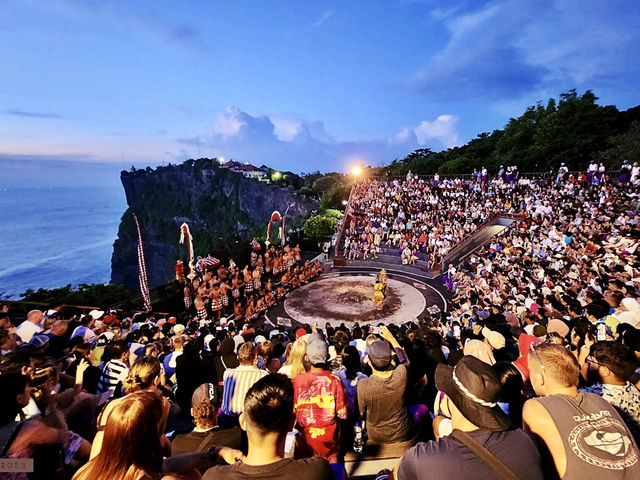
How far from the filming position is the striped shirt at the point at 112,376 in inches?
193

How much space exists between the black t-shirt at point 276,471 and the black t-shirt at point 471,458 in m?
0.58

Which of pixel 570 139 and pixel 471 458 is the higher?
pixel 570 139

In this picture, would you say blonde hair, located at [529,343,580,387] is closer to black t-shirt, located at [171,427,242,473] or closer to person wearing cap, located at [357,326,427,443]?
person wearing cap, located at [357,326,427,443]

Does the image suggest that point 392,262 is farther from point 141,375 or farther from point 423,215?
point 141,375

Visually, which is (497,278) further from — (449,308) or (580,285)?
(580,285)

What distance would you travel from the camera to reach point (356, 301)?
737 inches

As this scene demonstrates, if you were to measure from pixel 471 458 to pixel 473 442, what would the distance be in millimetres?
91

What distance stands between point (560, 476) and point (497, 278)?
15259mm

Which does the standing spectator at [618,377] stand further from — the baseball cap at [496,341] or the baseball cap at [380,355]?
the baseball cap at [496,341]

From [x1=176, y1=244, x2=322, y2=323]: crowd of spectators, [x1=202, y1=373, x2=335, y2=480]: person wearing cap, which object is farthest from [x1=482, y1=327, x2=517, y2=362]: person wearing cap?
[x1=176, y1=244, x2=322, y2=323]: crowd of spectators

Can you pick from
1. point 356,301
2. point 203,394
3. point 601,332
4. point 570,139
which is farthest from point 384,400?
point 570,139

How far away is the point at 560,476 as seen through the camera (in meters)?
2.28

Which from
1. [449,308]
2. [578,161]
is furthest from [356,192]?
[578,161]

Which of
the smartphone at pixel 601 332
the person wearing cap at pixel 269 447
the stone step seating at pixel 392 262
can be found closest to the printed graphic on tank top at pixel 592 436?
the person wearing cap at pixel 269 447
